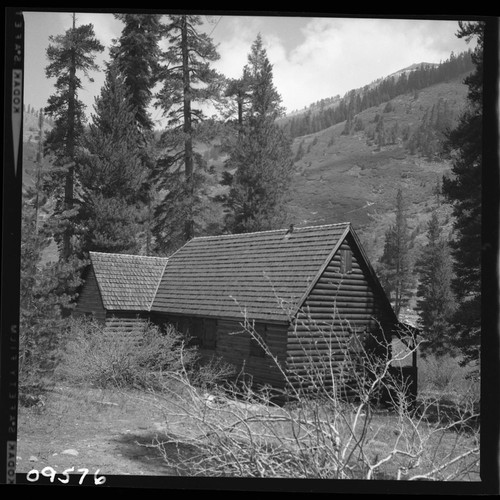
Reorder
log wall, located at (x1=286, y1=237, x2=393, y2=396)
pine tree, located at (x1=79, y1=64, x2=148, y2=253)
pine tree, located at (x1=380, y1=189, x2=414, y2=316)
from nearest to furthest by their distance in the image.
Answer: pine tree, located at (x1=380, y1=189, x2=414, y2=316) < pine tree, located at (x1=79, y1=64, x2=148, y2=253) < log wall, located at (x1=286, y1=237, x2=393, y2=396)

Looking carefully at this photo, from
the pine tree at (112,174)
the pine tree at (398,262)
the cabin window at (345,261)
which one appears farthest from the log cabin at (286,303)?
the pine tree at (112,174)

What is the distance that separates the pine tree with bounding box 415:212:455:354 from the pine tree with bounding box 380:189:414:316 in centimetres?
116

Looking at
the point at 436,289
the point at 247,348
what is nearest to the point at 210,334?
the point at 247,348

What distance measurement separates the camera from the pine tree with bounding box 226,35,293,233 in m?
24.8

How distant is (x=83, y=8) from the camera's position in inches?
277

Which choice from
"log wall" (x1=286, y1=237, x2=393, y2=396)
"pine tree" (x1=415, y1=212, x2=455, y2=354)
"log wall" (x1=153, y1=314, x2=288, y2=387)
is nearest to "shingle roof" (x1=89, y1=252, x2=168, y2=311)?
"log wall" (x1=153, y1=314, x2=288, y2=387)

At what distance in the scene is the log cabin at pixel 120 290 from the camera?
19438 mm

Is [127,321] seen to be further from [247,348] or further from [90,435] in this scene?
[90,435]

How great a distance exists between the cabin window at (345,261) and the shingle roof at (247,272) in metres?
0.54

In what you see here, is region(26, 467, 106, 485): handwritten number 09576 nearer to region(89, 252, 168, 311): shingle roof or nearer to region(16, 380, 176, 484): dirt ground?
region(16, 380, 176, 484): dirt ground

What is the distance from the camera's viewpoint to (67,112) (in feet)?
36.7

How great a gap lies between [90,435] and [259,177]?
57.9 feet

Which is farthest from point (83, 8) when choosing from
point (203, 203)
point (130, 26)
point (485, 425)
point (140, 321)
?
point (203, 203)

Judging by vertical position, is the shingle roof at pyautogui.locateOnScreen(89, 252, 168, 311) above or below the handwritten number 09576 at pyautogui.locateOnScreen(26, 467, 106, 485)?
above
